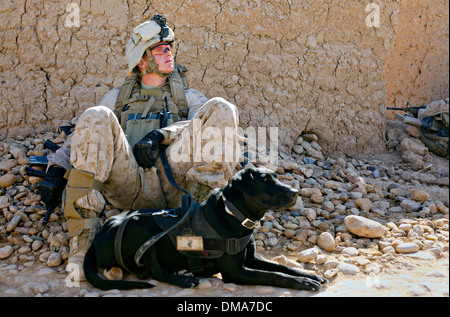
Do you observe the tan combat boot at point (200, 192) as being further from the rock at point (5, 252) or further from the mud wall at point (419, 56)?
the mud wall at point (419, 56)

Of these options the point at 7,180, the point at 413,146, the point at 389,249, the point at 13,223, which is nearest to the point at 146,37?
the point at 7,180

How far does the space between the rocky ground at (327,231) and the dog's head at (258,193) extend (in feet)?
1.44

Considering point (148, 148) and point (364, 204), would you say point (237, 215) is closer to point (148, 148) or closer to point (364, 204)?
point (148, 148)

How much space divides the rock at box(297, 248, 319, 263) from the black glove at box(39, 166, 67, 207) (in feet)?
5.63

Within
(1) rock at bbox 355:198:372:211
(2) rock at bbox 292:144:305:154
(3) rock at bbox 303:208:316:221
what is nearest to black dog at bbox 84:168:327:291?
(3) rock at bbox 303:208:316:221

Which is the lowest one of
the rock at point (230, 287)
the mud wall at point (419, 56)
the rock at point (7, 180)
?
the rock at point (230, 287)

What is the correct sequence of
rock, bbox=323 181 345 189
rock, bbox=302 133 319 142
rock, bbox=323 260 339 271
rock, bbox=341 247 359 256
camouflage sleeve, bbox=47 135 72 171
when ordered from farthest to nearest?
rock, bbox=302 133 319 142
rock, bbox=323 181 345 189
camouflage sleeve, bbox=47 135 72 171
rock, bbox=341 247 359 256
rock, bbox=323 260 339 271

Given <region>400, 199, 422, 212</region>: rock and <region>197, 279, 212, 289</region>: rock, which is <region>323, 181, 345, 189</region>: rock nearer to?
<region>400, 199, 422, 212</region>: rock

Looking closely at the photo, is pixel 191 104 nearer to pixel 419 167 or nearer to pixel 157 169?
pixel 157 169

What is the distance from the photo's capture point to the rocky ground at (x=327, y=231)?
93.7 inches

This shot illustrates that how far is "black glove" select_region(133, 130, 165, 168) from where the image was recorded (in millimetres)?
3012

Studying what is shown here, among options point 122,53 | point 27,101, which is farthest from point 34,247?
point 122,53

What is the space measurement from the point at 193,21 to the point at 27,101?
173cm

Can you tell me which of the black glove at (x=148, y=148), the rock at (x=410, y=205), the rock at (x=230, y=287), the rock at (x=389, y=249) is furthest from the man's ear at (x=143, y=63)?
the rock at (x=410, y=205)
